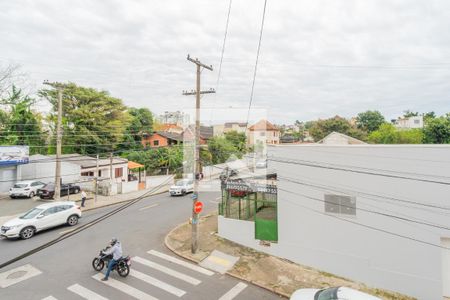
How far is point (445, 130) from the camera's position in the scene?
96.2 feet

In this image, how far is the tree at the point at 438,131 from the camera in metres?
29.3

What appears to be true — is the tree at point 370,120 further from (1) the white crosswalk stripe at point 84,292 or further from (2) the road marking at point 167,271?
(1) the white crosswalk stripe at point 84,292

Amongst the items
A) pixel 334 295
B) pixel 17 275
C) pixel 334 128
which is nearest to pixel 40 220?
pixel 17 275

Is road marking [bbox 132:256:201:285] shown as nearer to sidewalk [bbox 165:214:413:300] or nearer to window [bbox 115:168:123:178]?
sidewalk [bbox 165:214:413:300]

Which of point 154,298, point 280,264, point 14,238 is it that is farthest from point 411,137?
point 14,238

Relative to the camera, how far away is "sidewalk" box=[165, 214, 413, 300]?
10.4 metres

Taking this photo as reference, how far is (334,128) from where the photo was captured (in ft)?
155

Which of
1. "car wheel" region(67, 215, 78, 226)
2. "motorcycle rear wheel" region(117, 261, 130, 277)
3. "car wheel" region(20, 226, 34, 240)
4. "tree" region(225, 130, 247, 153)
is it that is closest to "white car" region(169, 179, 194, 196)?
"car wheel" region(67, 215, 78, 226)

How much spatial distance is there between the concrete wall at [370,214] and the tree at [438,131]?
2559 cm

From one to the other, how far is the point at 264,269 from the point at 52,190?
61.5 ft

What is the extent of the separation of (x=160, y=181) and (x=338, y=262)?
2403 cm

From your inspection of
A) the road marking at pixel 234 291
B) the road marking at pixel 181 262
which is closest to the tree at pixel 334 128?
the road marking at pixel 181 262

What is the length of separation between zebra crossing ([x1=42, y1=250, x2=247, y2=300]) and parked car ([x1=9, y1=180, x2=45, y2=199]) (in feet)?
52.8

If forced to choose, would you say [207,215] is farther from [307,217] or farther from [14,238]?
[14,238]
